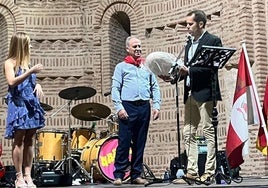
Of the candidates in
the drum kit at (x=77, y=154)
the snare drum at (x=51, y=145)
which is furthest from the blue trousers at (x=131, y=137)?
the snare drum at (x=51, y=145)

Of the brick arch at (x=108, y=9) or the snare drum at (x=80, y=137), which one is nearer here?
the snare drum at (x=80, y=137)

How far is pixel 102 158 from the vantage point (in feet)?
32.1

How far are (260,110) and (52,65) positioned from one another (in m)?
6.51

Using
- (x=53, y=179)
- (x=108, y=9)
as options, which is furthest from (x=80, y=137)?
(x=108, y=9)

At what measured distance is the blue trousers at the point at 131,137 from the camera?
731cm

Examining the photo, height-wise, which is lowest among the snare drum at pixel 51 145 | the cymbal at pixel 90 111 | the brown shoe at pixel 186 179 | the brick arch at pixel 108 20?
the brown shoe at pixel 186 179

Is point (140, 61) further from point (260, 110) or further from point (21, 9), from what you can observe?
point (21, 9)

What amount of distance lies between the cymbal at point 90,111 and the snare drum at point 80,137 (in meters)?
0.24

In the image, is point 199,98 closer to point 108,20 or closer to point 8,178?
point 8,178

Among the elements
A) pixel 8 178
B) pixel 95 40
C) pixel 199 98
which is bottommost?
pixel 8 178

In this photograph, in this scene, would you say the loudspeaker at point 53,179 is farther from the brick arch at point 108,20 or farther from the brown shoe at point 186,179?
the brick arch at point 108,20

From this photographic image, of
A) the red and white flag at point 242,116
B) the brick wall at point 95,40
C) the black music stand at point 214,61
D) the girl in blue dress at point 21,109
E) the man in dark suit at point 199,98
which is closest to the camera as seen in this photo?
the girl in blue dress at point 21,109

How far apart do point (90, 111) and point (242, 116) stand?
4.32 meters

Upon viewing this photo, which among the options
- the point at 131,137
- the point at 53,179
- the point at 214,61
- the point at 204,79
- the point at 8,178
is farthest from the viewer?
the point at 8,178
